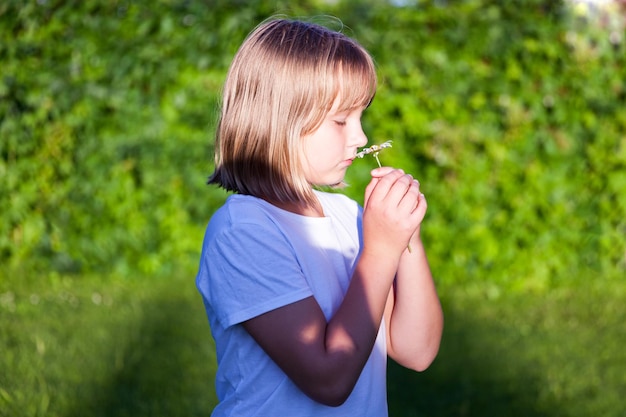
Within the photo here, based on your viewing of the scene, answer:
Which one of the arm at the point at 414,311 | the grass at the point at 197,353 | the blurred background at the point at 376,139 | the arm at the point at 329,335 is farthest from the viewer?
the blurred background at the point at 376,139

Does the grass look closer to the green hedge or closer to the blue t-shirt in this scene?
the green hedge

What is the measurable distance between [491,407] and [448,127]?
236 cm

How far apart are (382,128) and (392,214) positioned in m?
4.06

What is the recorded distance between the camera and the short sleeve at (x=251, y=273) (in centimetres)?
154

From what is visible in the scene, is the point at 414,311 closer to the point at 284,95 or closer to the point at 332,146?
the point at 332,146

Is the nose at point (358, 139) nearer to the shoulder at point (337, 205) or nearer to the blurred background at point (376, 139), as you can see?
the shoulder at point (337, 205)

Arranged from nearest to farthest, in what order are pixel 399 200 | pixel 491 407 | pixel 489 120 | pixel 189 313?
pixel 399 200
pixel 491 407
pixel 189 313
pixel 489 120

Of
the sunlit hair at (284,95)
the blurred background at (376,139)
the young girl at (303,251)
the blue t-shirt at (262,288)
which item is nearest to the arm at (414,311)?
the young girl at (303,251)

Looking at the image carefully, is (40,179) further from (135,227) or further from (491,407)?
(491,407)

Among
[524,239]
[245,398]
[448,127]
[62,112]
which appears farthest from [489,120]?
[245,398]

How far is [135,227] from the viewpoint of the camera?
5879mm

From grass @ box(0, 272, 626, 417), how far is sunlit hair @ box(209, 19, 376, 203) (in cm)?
215

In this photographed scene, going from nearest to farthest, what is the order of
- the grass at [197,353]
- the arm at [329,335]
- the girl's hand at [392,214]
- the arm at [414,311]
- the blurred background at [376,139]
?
the arm at [329,335] → the girl's hand at [392,214] → the arm at [414,311] → the grass at [197,353] → the blurred background at [376,139]

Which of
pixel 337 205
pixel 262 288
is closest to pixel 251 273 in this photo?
pixel 262 288
